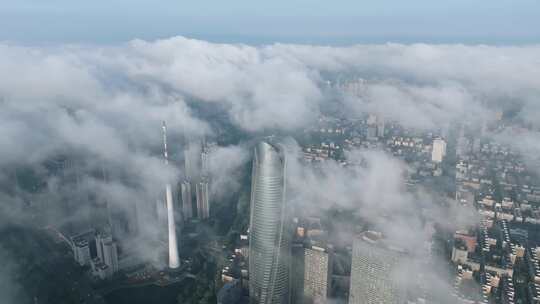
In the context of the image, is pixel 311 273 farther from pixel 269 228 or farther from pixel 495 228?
pixel 495 228

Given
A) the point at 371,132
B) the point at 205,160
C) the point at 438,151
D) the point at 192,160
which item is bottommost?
the point at 205,160

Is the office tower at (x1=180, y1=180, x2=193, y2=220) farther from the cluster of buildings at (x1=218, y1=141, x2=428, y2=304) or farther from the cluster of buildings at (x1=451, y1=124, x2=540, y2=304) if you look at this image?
the cluster of buildings at (x1=451, y1=124, x2=540, y2=304)

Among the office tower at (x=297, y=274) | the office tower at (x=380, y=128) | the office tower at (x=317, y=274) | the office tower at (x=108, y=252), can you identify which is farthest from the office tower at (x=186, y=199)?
the office tower at (x=380, y=128)

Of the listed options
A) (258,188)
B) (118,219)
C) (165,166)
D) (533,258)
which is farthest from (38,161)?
(533,258)

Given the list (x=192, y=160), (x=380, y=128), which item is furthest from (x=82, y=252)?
(x=380, y=128)

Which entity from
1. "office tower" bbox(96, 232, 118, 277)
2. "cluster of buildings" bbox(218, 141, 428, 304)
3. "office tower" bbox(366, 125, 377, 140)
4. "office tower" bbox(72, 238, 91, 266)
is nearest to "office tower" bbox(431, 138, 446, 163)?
"office tower" bbox(366, 125, 377, 140)

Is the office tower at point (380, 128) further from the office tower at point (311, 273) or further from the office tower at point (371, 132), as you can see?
the office tower at point (311, 273)

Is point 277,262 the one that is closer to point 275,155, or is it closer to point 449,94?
point 275,155

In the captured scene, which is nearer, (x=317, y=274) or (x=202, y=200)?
(x=317, y=274)
